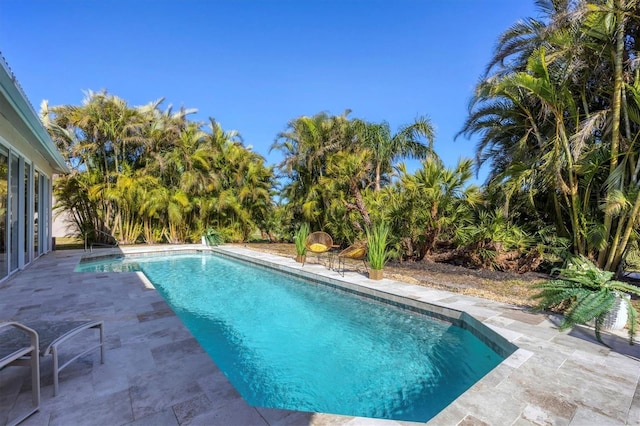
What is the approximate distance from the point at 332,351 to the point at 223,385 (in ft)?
5.93

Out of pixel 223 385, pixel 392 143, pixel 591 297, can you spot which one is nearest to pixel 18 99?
pixel 223 385

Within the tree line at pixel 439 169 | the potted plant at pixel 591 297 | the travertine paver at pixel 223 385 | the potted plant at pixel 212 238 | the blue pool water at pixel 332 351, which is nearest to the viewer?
the travertine paver at pixel 223 385

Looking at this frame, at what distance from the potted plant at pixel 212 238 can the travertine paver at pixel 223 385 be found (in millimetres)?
9919

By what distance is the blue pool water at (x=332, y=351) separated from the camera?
303cm

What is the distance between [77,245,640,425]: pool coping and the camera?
2.20 meters

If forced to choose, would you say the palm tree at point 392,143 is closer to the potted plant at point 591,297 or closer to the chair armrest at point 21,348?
the potted plant at point 591,297

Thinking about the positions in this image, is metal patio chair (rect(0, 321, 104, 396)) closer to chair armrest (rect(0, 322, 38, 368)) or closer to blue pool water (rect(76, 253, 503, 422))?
chair armrest (rect(0, 322, 38, 368))

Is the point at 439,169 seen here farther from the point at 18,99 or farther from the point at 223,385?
the point at 18,99

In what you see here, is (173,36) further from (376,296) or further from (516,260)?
(516,260)

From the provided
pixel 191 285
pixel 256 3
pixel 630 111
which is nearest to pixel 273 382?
pixel 191 285

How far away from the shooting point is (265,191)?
16359mm

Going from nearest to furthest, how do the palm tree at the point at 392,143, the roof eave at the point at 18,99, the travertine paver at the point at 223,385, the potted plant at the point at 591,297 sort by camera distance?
the travertine paver at the point at 223,385
the roof eave at the point at 18,99
the potted plant at the point at 591,297
the palm tree at the point at 392,143

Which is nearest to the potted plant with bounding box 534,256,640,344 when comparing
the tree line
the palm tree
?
the tree line

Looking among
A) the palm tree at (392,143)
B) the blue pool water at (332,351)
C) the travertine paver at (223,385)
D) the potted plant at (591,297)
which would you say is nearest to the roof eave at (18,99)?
the travertine paver at (223,385)
